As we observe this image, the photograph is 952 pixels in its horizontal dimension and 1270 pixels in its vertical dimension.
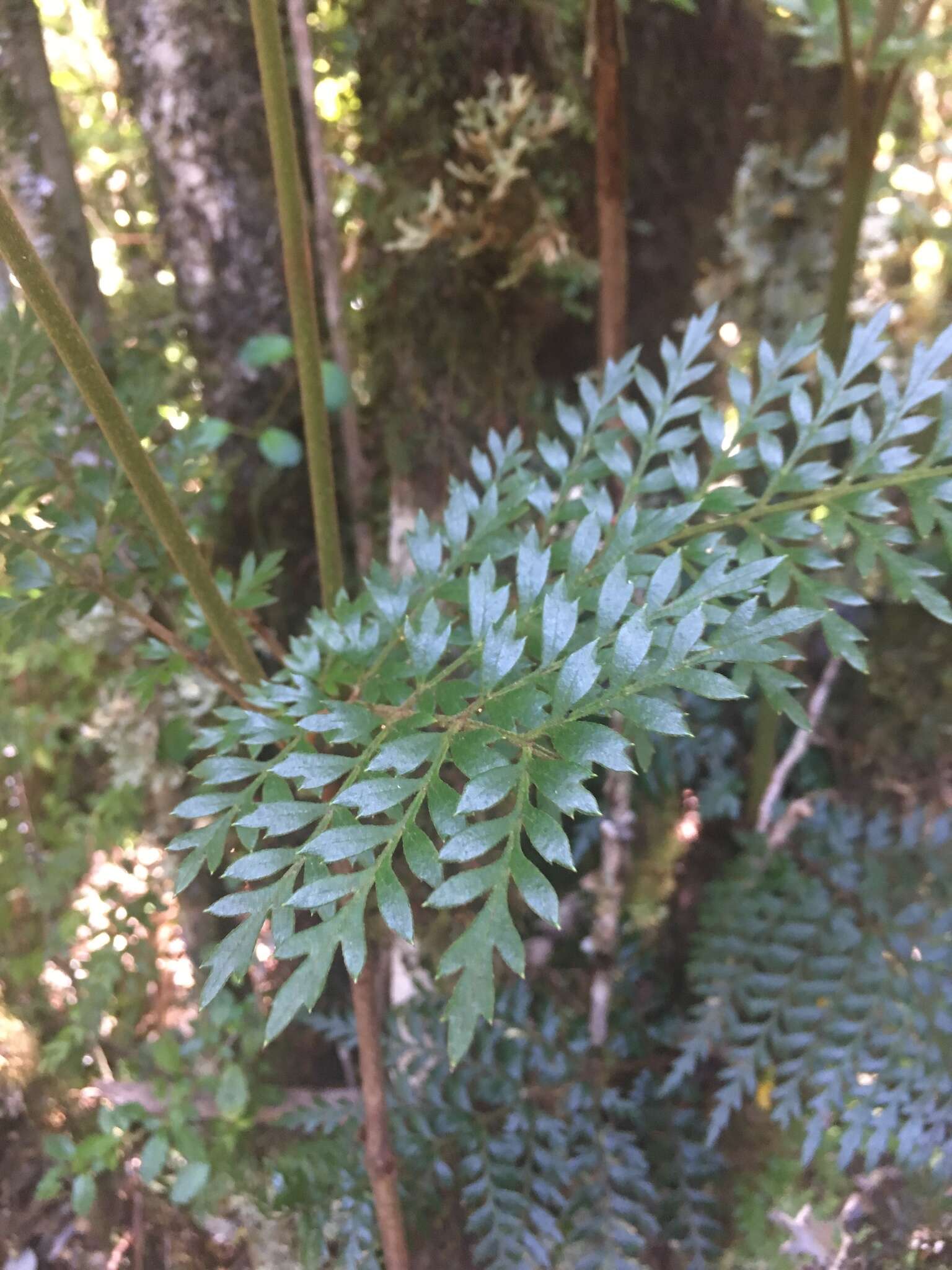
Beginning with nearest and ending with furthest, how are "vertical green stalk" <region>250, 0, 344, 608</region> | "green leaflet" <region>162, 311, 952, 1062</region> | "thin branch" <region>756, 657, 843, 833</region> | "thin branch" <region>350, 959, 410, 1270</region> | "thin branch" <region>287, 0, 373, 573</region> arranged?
"green leaflet" <region>162, 311, 952, 1062</region> < "vertical green stalk" <region>250, 0, 344, 608</region> < "thin branch" <region>350, 959, 410, 1270</region> < "thin branch" <region>287, 0, 373, 573</region> < "thin branch" <region>756, 657, 843, 833</region>

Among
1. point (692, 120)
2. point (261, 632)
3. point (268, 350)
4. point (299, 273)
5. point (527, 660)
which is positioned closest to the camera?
point (527, 660)

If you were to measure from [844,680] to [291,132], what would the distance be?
1.28 m

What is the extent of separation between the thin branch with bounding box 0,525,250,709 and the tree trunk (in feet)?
1.55

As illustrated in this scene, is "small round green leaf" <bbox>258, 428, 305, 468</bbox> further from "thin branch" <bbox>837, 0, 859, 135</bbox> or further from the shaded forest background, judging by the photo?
"thin branch" <bbox>837, 0, 859, 135</bbox>

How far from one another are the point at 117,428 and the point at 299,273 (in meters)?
0.27

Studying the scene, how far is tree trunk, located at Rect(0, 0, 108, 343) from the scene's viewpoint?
1110 mm

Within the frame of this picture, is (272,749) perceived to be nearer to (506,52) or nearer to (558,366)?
(558,366)

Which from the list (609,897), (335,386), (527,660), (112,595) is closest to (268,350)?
(335,386)

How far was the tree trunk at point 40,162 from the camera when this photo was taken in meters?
1.11

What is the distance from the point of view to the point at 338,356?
1224 millimetres

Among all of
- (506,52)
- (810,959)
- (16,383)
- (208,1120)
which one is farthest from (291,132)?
(208,1120)

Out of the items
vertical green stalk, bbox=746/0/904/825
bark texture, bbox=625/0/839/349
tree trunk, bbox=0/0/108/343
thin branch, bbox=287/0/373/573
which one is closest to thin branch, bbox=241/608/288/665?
thin branch, bbox=287/0/373/573

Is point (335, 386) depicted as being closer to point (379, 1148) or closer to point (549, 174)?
point (549, 174)

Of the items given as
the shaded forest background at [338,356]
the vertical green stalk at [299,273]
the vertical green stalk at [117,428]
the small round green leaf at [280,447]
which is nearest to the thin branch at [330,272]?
the shaded forest background at [338,356]
